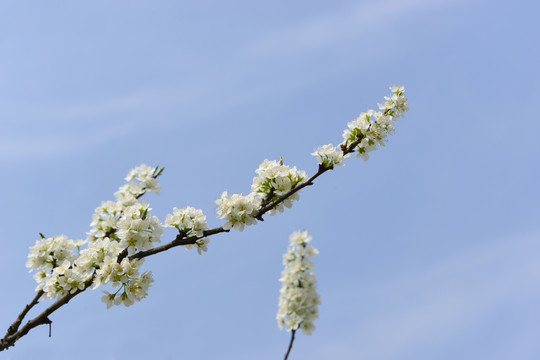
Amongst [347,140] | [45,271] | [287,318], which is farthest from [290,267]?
[45,271]

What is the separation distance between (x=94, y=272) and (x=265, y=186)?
78.3 inches

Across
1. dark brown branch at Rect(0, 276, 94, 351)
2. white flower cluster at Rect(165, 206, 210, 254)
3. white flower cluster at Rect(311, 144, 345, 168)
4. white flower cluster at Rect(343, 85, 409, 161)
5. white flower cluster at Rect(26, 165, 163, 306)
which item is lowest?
dark brown branch at Rect(0, 276, 94, 351)

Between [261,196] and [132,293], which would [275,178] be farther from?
[132,293]

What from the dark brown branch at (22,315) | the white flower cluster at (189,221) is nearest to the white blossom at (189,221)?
the white flower cluster at (189,221)

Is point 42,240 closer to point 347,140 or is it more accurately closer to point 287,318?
point 287,318

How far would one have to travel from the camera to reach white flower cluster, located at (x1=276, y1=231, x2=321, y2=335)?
690 cm

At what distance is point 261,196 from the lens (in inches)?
204

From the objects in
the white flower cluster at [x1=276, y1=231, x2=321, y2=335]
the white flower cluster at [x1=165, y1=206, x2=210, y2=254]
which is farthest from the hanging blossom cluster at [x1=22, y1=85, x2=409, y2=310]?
the white flower cluster at [x1=276, y1=231, x2=321, y2=335]

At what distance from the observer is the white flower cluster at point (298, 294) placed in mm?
6902

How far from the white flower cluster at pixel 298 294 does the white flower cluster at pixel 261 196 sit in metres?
2.15

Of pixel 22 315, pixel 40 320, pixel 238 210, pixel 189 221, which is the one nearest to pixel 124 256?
pixel 189 221

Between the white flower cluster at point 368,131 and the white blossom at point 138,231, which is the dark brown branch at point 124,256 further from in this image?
the white flower cluster at point 368,131

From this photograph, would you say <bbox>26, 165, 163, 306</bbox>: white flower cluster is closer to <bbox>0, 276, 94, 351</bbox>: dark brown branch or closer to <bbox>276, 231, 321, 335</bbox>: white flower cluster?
<bbox>0, 276, 94, 351</bbox>: dark brown branch

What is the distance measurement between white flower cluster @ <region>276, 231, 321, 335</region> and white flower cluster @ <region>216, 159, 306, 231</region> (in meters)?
2.15
